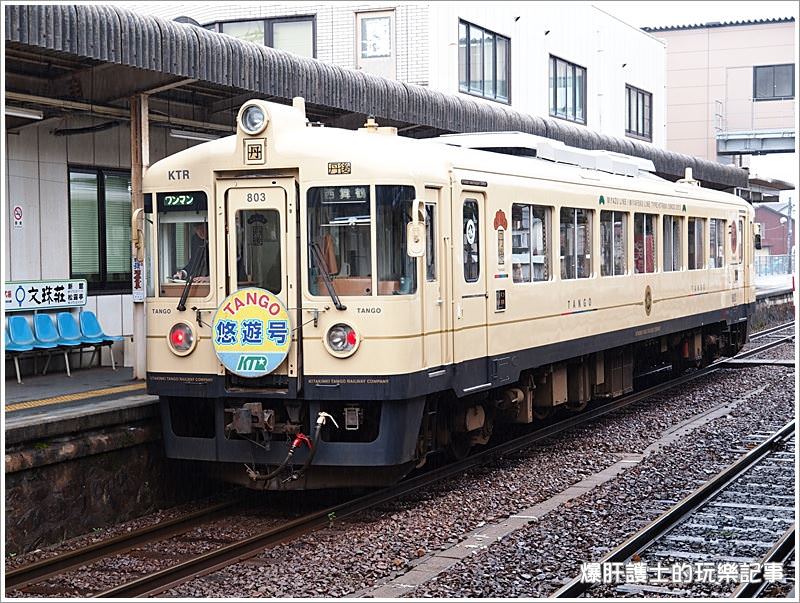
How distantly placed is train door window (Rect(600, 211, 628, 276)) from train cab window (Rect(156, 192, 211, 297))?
5.27 m

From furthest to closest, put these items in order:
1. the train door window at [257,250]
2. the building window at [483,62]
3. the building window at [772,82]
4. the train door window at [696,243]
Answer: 1. the building window at [772,82]
2. the building window at [483,62]
3. the train door window at [696,243]
4. the train door window at [257,250]

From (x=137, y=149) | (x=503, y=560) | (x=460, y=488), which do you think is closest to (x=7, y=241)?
(x=137, y=149)

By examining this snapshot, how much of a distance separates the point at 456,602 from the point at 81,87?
770cm

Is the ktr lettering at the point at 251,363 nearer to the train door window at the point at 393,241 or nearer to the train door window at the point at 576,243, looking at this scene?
the train door window at the point at 393,241

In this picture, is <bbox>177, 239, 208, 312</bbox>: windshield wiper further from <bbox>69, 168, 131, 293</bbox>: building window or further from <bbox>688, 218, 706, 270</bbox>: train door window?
<bbox>688, 218, 706, 270</bbox>: train door window

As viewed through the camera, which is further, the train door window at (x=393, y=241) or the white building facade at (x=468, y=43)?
the white building facade at (x=468, y=43)

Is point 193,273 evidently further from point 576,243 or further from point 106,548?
point 576,243

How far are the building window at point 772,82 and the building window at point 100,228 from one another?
115ft

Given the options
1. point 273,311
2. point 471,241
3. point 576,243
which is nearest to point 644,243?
point 576,243

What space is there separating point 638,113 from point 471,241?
2443 centimetres

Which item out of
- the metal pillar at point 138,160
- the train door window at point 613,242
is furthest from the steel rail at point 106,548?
the train door window at point 613,242

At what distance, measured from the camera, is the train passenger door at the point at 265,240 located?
906cm

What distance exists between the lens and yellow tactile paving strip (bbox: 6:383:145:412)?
10020mm

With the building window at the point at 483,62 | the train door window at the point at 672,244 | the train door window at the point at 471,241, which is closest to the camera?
the train door window at the point at 471,241
